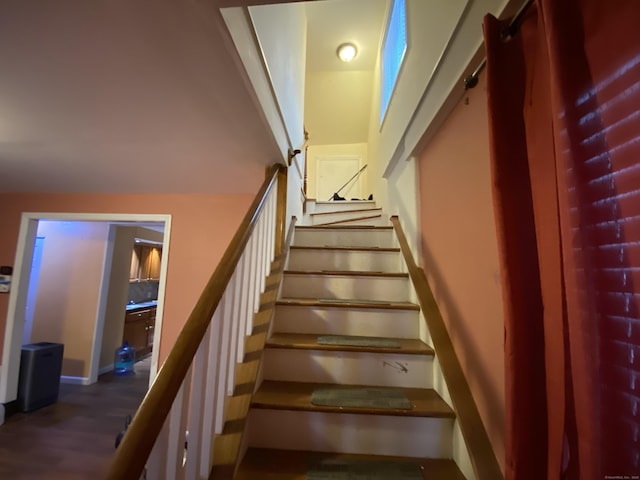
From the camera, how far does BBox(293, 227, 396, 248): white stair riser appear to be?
281 cm

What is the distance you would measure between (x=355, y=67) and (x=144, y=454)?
223 inches

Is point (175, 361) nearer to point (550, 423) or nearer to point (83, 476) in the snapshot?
point (550, 423)

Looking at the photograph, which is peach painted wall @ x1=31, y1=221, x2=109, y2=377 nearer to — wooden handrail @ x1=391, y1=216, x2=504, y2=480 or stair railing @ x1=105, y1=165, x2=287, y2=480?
stair railing @ x1=105, y1=165, x2=287, y2=480

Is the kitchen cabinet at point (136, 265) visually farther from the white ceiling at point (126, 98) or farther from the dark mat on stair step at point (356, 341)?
the dark mat on stair step at point (356, 341)

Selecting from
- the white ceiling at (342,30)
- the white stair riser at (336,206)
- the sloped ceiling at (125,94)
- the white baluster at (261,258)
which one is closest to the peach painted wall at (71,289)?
the sloped ceiling at (125,94)

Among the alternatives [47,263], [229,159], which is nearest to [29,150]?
[229,159]

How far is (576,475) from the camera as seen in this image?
23.0 inches

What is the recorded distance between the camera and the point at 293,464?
1.18 meters

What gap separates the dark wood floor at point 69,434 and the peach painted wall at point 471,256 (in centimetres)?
224

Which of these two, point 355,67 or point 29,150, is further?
point 355,67

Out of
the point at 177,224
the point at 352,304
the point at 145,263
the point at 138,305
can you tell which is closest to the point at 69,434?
the point at 177,224

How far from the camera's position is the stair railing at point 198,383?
2.06ft

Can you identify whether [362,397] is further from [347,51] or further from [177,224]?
[347,51]

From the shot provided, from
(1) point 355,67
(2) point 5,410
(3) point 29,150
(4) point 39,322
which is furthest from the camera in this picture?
(1) point 355,67
